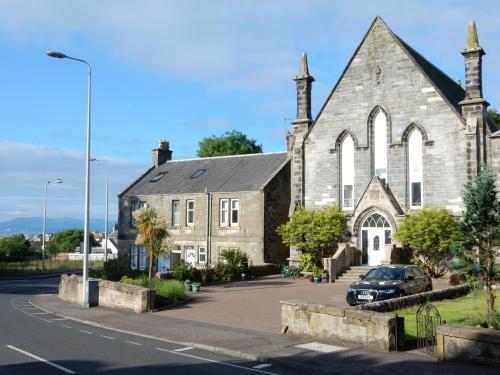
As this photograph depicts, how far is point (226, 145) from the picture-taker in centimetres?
6594

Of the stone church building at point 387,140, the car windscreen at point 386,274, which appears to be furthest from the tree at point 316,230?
the car windscreen at point 386,274

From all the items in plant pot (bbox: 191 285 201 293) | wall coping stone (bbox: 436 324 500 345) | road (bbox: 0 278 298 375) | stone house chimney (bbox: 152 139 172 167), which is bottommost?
road (bbox: 0 278 298 375)

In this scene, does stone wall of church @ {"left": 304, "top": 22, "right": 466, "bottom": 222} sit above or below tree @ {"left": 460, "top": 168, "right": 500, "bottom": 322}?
above

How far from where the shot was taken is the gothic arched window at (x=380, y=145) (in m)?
34.0

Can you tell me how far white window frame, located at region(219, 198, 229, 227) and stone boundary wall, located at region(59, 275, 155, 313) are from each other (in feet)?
50.1

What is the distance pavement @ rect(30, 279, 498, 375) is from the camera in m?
11.9

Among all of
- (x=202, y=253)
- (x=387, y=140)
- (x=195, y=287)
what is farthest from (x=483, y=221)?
(x=202, y=253)

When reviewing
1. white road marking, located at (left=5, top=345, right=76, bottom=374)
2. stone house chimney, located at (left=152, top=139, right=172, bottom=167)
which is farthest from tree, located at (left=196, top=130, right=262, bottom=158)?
white road marking, located at (left=5, top=345, right=76, bottom=374)

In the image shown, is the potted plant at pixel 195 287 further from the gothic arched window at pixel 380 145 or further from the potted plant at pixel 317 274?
the gothic arched window at pixel 380 145

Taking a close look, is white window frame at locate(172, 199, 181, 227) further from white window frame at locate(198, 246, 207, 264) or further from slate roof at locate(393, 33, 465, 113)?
slate roof at locate(393, 33, 465, 113)

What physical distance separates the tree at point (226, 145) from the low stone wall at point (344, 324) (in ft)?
163

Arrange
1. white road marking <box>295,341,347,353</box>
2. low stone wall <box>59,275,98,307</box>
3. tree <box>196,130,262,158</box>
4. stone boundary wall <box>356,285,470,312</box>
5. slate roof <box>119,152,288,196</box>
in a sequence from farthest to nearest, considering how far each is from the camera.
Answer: tree <box>196,130,262,158</box> → slate roof <box>119,152,288,196</box> → low stone wall <box>59,275,98,307</box> → stone boundary wall <box>356,285,470,312</box> → white road marking <box>295,341,347,353</box>

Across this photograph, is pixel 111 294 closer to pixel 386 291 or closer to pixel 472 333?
pixel 386 291

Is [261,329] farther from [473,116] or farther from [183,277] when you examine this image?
[473,116]
